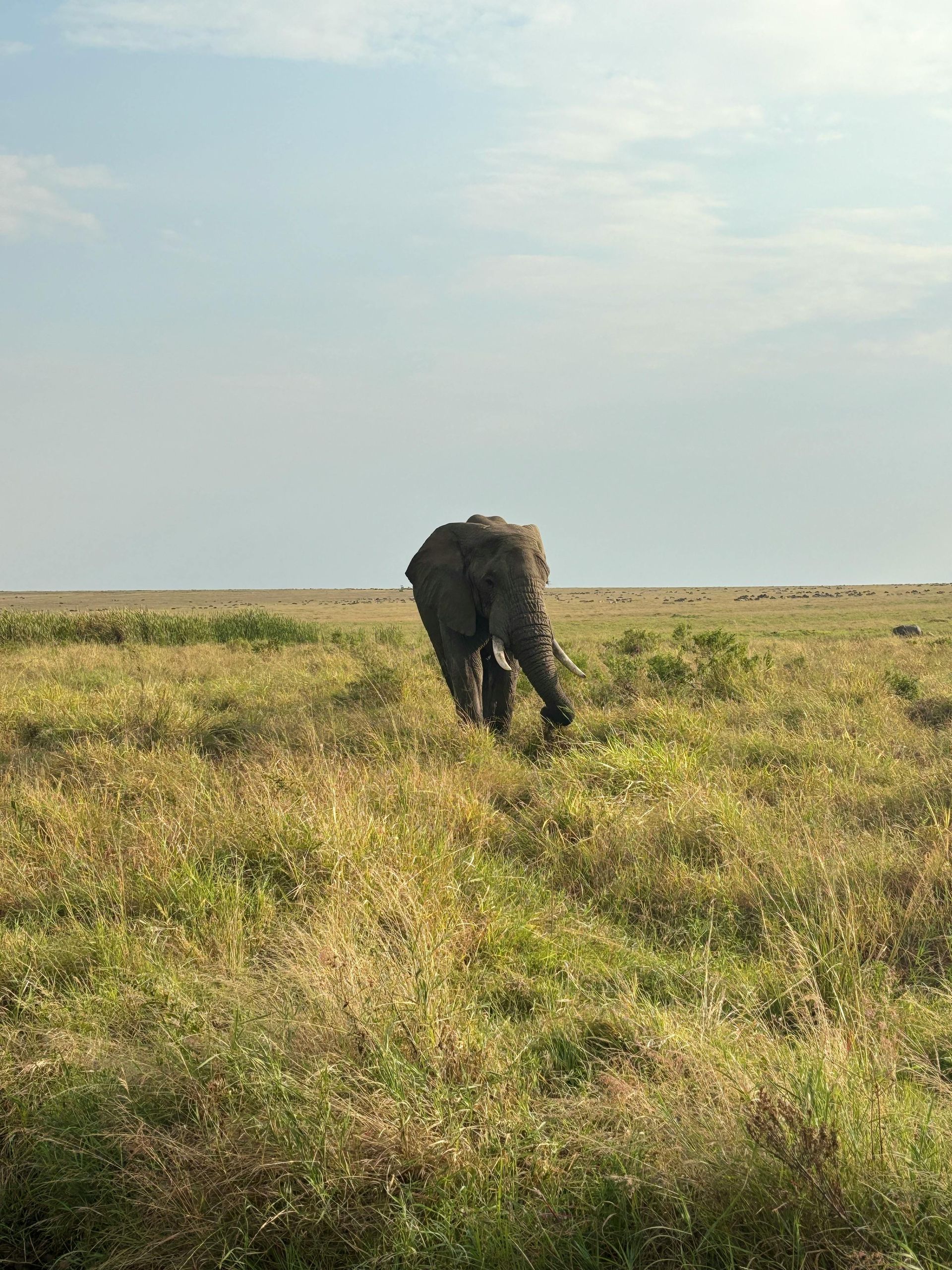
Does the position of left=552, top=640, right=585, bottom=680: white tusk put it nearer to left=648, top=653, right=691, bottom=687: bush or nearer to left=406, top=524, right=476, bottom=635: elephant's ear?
left=406, top=524, right=476, bottom=635: elephant's ear

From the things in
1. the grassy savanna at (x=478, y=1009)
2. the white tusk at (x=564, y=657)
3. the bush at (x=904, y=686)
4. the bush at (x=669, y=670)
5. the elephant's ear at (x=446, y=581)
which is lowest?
the grassy savanna at (x=478, y=1009)

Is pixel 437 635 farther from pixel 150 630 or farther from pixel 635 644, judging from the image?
pixel 150 630

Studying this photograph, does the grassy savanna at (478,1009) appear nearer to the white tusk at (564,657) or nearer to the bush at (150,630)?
the white tusk at (564,657)

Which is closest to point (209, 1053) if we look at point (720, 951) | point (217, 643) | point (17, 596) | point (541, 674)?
point (720, 951)

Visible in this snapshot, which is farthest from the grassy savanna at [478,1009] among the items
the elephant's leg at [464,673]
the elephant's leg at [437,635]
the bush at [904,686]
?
the bush at [904,686]

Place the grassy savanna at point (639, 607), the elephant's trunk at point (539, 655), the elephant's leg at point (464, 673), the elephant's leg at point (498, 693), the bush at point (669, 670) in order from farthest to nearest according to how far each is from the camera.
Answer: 1. the grassy savanna at point (639, 607)
2. the bush at point (669, 670)
3. the elephant's leg at point (498, 693)
4. the elephant's leg at point (464, 673)
5. the elephant's trunk at point (539, 655)

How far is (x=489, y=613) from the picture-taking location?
1038cm

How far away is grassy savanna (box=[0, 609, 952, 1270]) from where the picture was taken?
8.21 ft

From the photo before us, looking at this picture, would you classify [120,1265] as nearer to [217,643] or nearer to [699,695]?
[699,695]

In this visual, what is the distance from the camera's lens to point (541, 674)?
9625mm

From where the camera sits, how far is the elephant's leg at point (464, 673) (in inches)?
400

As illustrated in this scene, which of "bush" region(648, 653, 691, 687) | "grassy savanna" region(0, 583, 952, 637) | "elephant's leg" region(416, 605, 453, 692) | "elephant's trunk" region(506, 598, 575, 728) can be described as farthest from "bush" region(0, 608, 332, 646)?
"elephant's trunk" region(506, 598, 575, 728)

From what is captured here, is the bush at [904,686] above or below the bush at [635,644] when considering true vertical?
below

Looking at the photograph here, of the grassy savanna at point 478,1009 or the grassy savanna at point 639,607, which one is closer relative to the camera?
the grassy savanna at point 478,1009
